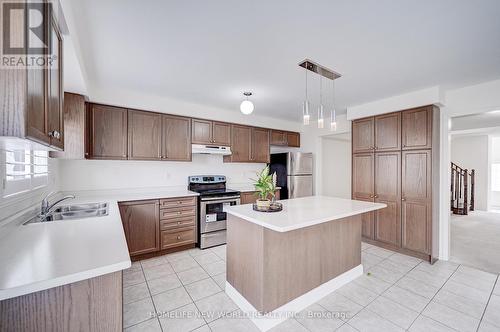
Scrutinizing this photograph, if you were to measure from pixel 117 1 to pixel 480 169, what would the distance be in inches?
374

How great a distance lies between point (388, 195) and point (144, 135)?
402cm

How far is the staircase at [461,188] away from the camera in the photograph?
625 centimetres

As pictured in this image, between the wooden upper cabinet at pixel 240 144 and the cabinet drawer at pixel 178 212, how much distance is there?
49.8 inches

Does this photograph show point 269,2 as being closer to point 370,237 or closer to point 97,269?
point 97,269

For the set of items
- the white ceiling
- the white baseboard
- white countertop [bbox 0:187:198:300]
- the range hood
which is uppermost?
the white ceiling

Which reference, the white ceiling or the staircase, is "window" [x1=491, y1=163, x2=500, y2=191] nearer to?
the staircase

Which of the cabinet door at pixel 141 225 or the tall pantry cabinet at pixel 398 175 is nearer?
the cabinet door at pixel 141 225

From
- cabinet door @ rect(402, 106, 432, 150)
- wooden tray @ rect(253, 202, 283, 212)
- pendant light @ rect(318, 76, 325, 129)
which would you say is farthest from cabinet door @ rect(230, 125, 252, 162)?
cabinet door @ rect(402, 106, 432, 150)

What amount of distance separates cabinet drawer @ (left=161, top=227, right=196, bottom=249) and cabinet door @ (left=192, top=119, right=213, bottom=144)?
4.99 ft

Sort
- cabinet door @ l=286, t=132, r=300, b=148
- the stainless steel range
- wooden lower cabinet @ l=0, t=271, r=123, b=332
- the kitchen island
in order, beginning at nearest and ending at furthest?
wooden lower cabinet @ l=0, t=271, r=123, b=332 → the kitchen island → the stainless steel range → cabinet door @ l=286, t=132, r=300, b=148

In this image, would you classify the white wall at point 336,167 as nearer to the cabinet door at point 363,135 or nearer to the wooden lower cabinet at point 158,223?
the cabinet door at point 363,135

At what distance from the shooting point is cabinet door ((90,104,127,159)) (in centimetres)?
307

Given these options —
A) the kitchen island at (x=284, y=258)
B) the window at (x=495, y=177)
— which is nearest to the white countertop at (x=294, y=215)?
the kitchen island at (x=284, y=258)

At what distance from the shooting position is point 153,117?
3502mm
